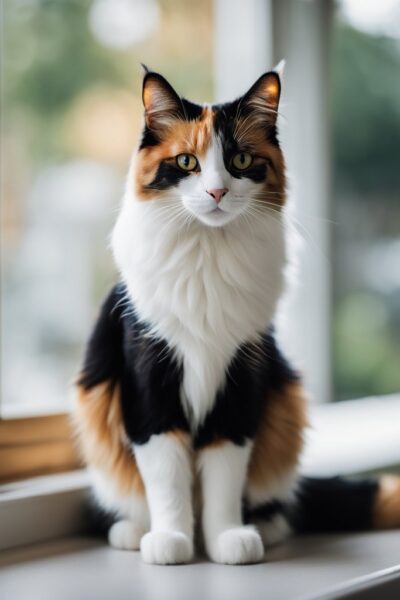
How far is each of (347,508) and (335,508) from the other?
0.9 inches

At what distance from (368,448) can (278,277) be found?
2.54 feet

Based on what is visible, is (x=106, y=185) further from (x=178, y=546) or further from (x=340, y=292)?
(x=178, y=546)

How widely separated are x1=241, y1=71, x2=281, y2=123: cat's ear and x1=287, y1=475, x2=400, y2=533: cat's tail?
69 centimetres

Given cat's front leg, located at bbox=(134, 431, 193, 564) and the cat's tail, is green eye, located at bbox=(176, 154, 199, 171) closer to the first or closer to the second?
cat's front leg, located at bbox=(134, 431, 193, 564)

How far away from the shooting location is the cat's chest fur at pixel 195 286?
1.09 m

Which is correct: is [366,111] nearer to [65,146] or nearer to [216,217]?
[216,217]

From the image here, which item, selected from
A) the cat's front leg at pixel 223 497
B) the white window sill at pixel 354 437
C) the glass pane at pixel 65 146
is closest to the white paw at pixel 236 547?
the cat's front leg at pixel 223 497

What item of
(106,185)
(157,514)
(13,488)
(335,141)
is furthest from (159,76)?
(106,185)

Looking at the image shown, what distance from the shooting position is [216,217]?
1044 mm

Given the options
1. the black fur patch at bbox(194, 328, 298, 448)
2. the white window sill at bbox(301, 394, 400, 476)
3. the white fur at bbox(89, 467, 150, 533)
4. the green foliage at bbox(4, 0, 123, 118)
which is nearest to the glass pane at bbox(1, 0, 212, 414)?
the green foliage at bbox(4, 0, 123, 118)

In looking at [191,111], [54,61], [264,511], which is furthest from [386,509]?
[54,61]

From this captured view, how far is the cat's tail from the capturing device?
4.33 ft

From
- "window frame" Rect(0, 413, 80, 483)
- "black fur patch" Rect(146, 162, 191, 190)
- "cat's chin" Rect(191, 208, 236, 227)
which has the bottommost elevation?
"window frame" Rect(0, 413, 80, 483)

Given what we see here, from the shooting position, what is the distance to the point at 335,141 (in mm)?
1975
